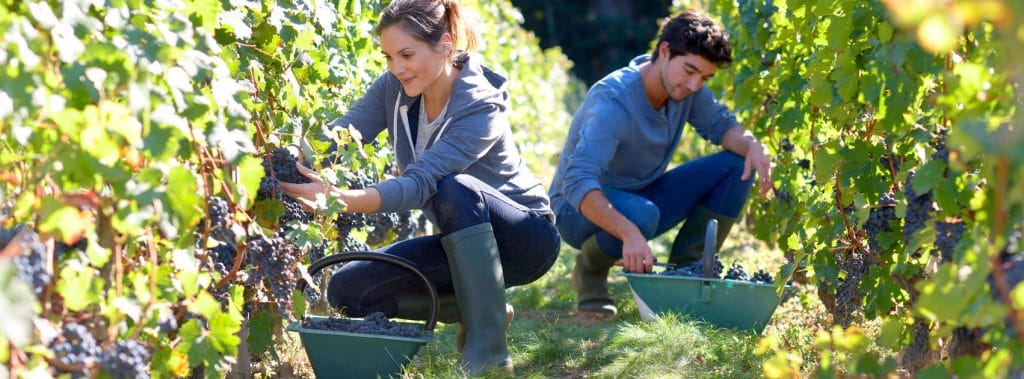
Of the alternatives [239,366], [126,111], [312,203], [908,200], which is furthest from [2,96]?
[908,200]

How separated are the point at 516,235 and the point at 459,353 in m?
0.37

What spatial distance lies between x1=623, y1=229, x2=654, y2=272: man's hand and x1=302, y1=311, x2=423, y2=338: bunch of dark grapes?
935mm

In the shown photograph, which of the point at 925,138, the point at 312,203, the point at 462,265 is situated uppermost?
the point at 925,138

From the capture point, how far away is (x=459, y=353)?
3111mm

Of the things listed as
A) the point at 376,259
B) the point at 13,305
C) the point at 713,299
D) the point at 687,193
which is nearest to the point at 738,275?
the point at 713,299

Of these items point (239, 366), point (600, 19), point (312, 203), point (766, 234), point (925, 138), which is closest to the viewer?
point (925, 138)

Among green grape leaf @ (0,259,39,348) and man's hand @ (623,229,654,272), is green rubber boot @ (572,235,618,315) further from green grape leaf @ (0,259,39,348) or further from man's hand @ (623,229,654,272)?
green grape leaf @ (0,259,39,348)

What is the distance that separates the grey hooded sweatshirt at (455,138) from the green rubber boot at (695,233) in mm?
957

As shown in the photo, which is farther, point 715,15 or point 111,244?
point 715,15

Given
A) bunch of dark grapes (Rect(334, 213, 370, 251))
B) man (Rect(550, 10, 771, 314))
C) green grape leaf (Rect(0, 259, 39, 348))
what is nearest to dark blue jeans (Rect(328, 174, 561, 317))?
bunch of dark grapes (Rect(334, 213, 370, 251))

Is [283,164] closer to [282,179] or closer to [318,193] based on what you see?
[282,179]

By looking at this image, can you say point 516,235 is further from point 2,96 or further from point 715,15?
point 715,15

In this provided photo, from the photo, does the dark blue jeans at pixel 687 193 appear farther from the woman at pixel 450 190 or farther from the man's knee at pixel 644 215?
the woman at pixel 450 190

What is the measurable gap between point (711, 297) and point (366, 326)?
3.74 feet
